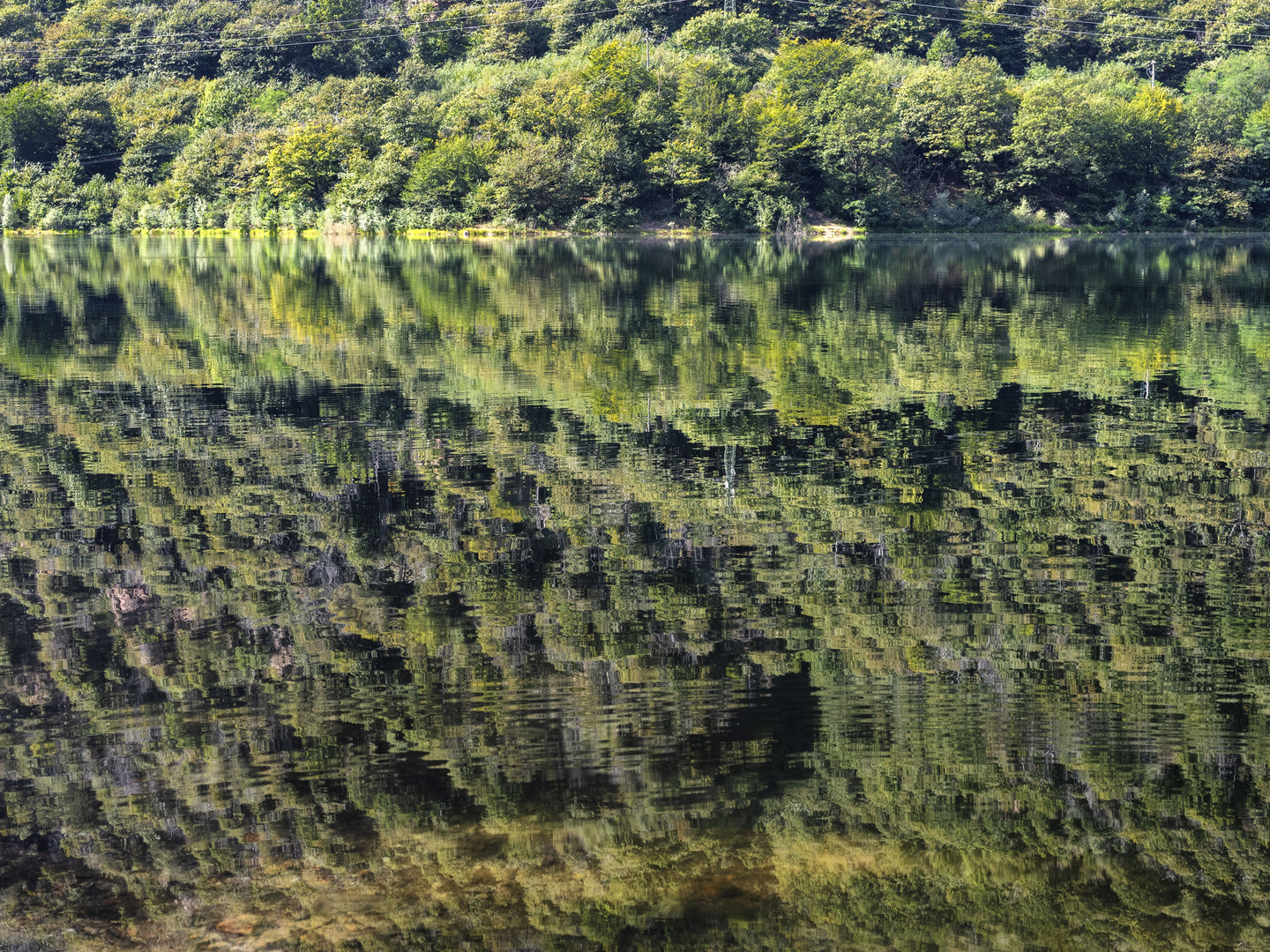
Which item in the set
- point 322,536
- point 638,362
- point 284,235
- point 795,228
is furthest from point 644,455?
point 284,235

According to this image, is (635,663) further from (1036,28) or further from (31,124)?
(1036,28)

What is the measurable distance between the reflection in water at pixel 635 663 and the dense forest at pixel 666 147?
63.9 meters

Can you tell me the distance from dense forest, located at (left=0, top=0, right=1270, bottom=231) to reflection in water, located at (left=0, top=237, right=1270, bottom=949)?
6386 cm

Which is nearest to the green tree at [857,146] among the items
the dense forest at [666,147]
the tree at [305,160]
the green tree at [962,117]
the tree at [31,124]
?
the dense forest at [666,147]

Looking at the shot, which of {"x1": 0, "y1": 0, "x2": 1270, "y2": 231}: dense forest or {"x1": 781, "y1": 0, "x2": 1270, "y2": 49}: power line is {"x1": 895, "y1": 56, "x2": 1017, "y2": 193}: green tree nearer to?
{"x1": 0, "y1": 0, "x2": 1270, "y2": 231}: dense forest

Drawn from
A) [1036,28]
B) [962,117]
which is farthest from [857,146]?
[1036,28]

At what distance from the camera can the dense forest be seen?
78125 millimetres

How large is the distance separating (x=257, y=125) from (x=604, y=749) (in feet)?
318

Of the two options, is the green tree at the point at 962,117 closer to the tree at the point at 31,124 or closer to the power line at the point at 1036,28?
the power line at the point at 1036,28

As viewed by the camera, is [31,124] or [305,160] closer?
[305,160]

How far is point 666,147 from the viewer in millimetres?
78375

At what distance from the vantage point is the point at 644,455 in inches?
490

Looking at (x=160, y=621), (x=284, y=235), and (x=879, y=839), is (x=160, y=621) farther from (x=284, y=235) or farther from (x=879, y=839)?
(x=284, y=235)

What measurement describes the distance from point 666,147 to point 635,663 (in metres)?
74.9
